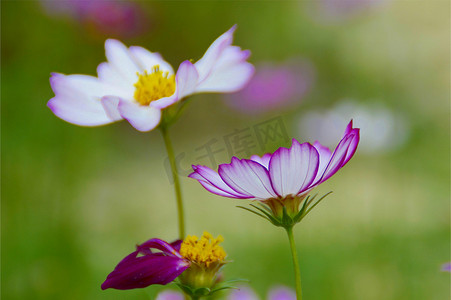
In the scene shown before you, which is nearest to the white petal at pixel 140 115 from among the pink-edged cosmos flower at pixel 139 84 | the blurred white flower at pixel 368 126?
the pink-edged cosmos flower at pixel 139 84

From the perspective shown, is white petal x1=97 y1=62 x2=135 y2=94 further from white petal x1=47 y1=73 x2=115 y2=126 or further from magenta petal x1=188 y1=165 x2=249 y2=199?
magenta petal x1=188 y1=165 x2=249 y2=199

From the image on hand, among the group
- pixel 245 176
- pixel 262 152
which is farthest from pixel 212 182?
pixel 262 152

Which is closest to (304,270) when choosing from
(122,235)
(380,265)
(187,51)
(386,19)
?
(380,265)

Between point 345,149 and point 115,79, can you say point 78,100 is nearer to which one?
point 115,79

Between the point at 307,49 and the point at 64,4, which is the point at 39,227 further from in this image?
the point at 307,49

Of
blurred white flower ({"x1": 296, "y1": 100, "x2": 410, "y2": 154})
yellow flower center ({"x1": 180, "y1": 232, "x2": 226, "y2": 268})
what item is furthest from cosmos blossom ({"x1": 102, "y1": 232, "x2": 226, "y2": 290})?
blurred white flower ({"x1": 296, "y1": 100, "x2": 410, "y2": 154})

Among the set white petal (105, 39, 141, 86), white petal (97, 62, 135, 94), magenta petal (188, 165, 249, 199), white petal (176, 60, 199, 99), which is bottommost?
magenta petal (188, 165, 249, 199)

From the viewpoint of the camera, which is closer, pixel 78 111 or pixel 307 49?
pixel 78 111
